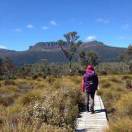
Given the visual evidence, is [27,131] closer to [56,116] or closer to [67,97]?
[56,116]

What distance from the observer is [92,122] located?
42.3 feet

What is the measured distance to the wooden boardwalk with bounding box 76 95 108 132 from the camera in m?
11.7

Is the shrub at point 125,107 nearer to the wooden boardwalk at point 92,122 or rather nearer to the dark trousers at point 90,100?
the wooden boardwalk at point 92,122

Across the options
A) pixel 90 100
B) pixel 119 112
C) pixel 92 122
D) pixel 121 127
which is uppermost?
pixel 90 100

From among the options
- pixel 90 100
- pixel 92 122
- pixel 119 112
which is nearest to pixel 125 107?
pixel 119 112

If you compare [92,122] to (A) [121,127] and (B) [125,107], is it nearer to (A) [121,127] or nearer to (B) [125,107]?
(B) [125,107]

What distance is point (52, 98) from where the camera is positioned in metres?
13.8

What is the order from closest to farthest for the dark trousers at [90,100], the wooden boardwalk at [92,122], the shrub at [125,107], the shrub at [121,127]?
the shrub at [121,127]
the wooden boardwalk at [92,122]
the shrub at [125,107]
the dark trousers at [90,100]

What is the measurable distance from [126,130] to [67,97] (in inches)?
266

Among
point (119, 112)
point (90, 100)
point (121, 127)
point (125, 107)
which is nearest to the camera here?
point (121, 127)

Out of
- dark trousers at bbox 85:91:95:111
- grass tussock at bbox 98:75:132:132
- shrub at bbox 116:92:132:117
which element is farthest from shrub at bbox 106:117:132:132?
dark trousers at bbox 85:91:95:111

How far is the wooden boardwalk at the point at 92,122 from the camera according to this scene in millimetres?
11742

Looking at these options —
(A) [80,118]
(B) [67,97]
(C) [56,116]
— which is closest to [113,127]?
(C) [56,116]

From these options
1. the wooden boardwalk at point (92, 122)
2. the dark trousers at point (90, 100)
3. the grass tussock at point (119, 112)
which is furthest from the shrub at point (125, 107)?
the dark trousers at point (90, 100)
